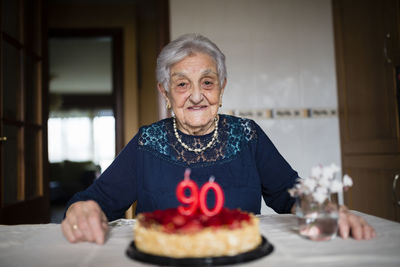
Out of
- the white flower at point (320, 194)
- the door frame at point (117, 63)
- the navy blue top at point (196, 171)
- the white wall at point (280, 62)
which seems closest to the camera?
the white flower at point (320, 194)

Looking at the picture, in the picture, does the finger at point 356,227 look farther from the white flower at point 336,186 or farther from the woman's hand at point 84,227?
the woman's hand at point 84,227

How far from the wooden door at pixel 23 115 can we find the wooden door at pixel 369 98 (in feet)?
7.39

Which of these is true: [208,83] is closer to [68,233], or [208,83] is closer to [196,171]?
[196,171]

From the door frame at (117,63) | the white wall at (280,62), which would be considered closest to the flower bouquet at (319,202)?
the white wall at (280,62)

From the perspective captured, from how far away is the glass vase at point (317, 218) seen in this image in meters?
0.81

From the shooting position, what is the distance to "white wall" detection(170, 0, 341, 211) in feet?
8.83

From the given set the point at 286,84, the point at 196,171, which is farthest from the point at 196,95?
the point at 286,84

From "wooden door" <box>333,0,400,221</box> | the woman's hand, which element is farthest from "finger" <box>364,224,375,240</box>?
"wooden door" <box>333,0,400,221</box>

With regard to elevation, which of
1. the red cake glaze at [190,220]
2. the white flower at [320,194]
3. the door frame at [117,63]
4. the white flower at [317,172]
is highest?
the door frame at [117,63]

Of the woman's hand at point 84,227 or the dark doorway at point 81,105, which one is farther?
the dark doorway at point 81,105

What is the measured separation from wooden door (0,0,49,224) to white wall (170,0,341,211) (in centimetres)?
105

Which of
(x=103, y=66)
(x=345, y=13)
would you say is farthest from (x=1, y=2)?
(x=103, y=66)

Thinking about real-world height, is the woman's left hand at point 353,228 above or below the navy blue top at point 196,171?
below

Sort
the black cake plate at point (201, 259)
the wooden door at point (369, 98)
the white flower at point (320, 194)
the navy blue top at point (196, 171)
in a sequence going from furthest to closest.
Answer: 1. the wooden door at point (369, 98)
2. the navy blue top at point (196, 171)
3. the white flower at point (320, 194)
4. the black cake plate at point (201, 259)
